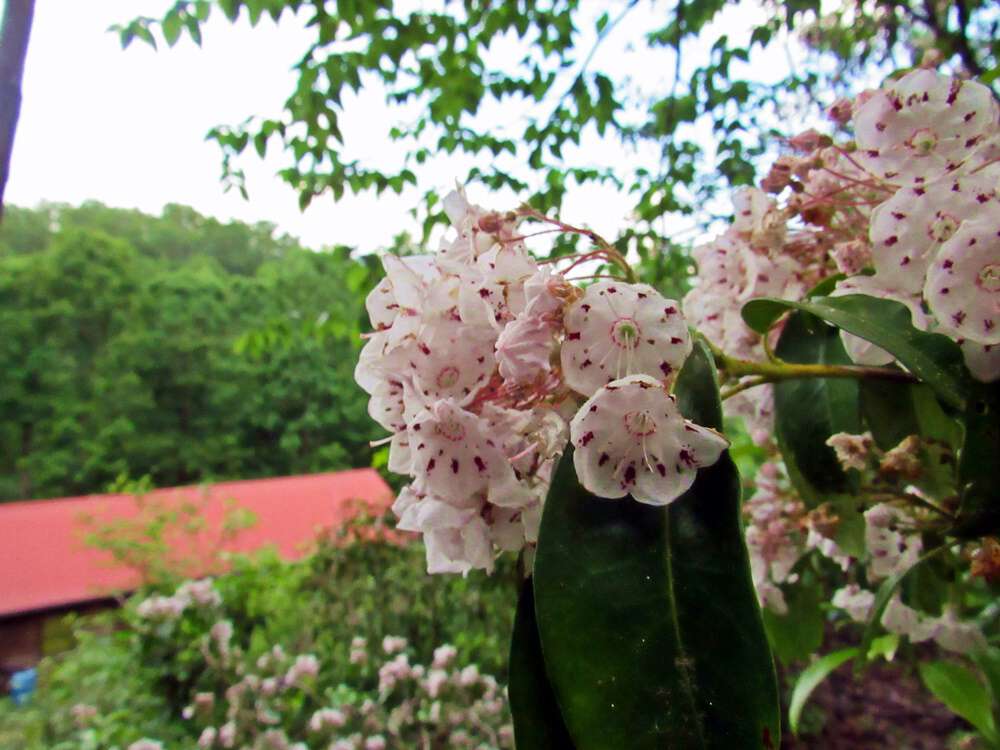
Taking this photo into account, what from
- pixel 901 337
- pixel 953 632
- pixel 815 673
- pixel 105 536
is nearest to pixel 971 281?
pixel 901 337

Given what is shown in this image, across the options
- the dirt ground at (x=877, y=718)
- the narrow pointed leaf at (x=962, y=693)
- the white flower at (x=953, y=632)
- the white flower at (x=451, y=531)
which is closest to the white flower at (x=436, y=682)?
the dirt ground at (x=877, y=718)

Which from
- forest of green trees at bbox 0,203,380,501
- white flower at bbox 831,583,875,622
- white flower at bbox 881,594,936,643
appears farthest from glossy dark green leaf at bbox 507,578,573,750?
forest of green trees at bbox 0,203,380,501

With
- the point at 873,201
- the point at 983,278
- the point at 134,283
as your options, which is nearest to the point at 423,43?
the point at 873,201

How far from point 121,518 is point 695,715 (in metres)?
3.16

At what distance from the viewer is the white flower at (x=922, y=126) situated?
0.37 metres

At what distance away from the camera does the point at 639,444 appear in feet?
0.87

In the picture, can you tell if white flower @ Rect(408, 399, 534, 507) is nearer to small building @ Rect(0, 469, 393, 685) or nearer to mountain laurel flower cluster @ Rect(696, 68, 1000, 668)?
mountain laurel flower cluster @ Rect(696, 68, 1000, 668)

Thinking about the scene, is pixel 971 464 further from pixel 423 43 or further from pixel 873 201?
pixel 423 43

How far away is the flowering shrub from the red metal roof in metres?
2.69

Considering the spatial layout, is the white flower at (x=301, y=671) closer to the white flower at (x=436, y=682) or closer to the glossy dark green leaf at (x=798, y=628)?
the white flower at (x=436, y=682)

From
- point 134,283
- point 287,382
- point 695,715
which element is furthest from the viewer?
point 134,283

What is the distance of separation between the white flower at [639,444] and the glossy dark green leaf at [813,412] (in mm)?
168

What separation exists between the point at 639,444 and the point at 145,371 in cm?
592

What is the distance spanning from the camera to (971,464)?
1.07 ft
